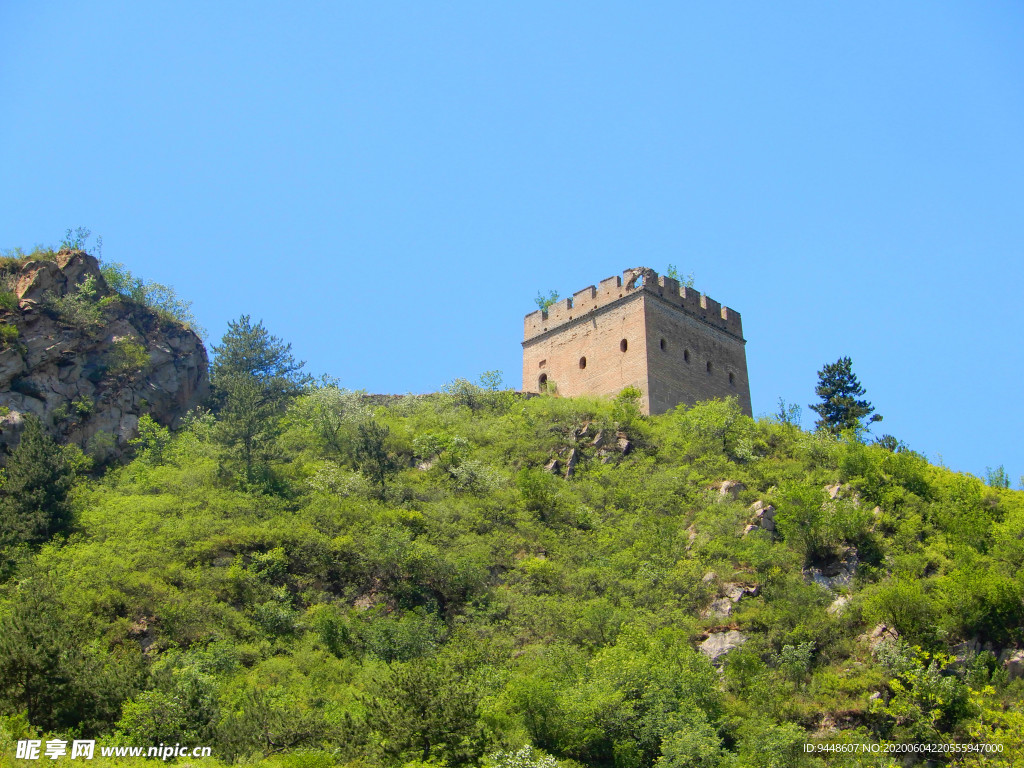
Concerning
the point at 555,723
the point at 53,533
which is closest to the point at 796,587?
the point at 555,723

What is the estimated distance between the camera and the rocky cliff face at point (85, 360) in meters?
33.1

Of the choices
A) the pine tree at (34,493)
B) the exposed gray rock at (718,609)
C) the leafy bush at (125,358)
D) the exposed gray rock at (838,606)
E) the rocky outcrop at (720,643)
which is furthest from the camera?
the leafy bush at (125,358)

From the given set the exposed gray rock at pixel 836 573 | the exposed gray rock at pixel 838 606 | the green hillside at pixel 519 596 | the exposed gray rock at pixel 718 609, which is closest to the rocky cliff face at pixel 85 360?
the green hillside at pixel 519 596

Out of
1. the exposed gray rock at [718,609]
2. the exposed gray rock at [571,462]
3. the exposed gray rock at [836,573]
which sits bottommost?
the exposed gray rock at [718,609]

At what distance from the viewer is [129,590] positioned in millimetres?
25328

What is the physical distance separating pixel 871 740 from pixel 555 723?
5988 mm

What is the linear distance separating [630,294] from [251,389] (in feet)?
43.4

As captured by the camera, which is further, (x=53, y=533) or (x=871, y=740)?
(x=53, y=533)

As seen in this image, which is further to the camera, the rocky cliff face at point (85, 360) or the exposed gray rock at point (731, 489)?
the rocky cliff face at point (85, 360)

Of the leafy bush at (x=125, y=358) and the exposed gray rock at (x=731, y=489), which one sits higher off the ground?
the leafy bush at (x=125, y=358)

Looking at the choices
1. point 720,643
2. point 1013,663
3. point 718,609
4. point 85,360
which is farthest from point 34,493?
point 1013,663

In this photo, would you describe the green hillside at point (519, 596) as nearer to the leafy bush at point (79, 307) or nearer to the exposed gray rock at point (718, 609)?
the exposed gray rock at point (718, 609)

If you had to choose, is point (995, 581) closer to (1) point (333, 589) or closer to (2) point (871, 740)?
(2) point (871, 740)

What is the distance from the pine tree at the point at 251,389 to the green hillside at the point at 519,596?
19cm
